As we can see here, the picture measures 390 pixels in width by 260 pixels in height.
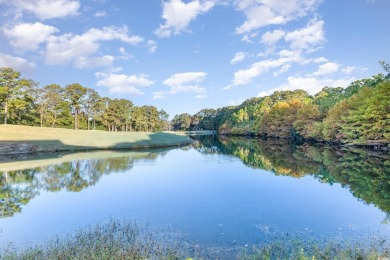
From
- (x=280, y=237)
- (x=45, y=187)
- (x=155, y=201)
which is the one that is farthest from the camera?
(x=45, y=187)

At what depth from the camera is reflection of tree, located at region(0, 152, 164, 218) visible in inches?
690

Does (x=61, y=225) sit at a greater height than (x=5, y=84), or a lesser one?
lesser

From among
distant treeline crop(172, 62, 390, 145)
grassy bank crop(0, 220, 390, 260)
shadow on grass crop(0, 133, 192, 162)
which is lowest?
grassy bank crop(0, 220, 390, 260)

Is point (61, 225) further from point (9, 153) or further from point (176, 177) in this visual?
point (9, 153)

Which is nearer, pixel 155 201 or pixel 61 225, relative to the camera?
pixel 61 225

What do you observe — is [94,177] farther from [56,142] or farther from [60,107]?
[60,107]

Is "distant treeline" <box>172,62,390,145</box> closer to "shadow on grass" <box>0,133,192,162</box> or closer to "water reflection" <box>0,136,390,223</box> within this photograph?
"water reflection" <box>0,136,390,223</box>

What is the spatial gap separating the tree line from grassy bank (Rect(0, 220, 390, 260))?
67127 mm

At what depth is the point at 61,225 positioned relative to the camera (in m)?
13.1

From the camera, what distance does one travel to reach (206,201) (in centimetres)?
1736

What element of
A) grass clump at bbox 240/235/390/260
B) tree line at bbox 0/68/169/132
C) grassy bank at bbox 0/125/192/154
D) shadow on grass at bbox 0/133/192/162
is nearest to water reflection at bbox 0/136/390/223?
grass clump at bbox 240/235/390/260

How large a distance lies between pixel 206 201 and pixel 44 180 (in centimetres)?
1462

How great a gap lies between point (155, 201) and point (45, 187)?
9.53 meters

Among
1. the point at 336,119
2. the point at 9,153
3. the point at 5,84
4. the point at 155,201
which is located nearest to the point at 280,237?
the point at 155,201
